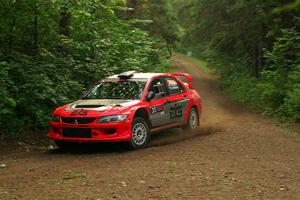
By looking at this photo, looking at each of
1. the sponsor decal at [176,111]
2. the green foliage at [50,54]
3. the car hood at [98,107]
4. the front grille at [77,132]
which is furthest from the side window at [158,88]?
the green foliage at [50,54]

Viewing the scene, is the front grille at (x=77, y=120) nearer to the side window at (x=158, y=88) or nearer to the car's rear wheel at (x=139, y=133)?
the car's rear wheel at (x=139, y=133)

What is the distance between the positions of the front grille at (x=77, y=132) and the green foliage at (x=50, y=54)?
137 cm

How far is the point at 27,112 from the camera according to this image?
1161 cm

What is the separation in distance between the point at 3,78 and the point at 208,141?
16.4 ft

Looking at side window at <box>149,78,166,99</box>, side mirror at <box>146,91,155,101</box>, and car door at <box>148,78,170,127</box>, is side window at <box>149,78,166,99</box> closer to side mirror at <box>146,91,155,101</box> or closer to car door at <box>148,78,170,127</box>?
car door at <box>148,78,170,127</box>

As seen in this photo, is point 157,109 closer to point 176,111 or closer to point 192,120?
point 176,111

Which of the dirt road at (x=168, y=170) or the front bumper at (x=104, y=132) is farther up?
the front bumper at (x=104, y=132)

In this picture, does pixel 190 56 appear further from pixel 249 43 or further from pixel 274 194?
pixel 274 194

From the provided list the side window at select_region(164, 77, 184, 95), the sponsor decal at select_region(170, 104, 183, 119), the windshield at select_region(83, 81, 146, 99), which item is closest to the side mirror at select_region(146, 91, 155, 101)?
the windshield at select_region(83, 81, 146, 99)

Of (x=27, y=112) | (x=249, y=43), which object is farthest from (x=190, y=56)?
(x=27, y=112)

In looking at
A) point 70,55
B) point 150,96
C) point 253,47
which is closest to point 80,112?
point 150,96

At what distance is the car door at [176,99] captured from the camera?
446 inches

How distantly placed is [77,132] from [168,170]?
2.81m

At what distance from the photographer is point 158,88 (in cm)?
1109
